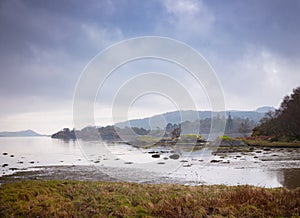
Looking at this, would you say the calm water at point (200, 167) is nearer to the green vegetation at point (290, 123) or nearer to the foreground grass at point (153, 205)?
the foreground grass at point (153, 205)

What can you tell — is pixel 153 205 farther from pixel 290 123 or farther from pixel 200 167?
pixel 290 123

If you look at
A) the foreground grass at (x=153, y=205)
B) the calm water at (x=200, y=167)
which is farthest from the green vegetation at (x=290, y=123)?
the foreground grass at (x=153, y=205)

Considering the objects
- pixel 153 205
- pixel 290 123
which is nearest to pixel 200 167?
pixel 153 205

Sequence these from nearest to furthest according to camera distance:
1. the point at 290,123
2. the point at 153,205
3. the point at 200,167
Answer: the point at 153,205, the point at 200,167, the point at 290,123

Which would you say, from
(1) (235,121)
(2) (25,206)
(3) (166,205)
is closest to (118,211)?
(3) (166,205)

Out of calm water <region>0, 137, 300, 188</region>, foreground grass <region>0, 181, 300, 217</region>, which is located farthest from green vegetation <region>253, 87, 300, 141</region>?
foreground grass <region>0, 181, 300, 217</region>

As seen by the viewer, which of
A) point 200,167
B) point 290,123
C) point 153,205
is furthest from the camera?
point 290,123

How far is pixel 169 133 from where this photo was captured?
136 meters

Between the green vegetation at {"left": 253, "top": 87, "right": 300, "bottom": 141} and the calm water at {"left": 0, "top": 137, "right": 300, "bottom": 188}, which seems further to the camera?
the green vegetation at {"left": 253, "top": 87, "right": 300, "bottom": 141}

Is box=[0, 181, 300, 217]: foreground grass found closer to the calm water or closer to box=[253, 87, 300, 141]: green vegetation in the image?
the calm water

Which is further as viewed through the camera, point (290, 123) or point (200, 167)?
point (290, 123)

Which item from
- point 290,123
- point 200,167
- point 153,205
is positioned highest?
point 290,123

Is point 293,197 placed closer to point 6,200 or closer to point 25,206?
point 25,206

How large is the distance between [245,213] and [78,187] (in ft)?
27.4
